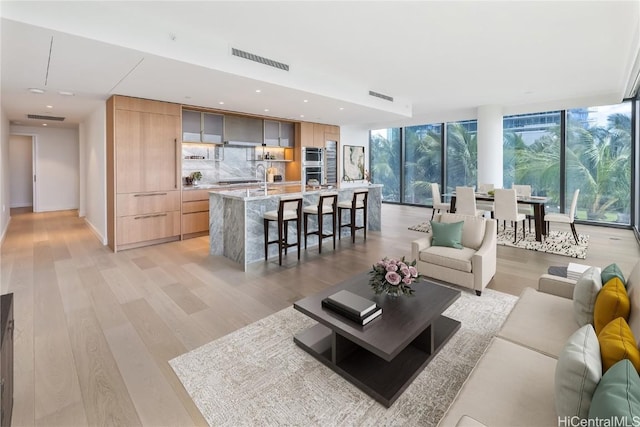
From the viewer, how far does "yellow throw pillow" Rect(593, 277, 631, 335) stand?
170 cm

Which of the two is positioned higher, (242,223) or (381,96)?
(381,96)

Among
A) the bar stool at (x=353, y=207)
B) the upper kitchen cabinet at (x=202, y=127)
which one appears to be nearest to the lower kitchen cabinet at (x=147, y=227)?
the upper kitchen cabinet at (x=202, y=127)

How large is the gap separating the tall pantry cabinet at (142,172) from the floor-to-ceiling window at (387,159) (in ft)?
24.1

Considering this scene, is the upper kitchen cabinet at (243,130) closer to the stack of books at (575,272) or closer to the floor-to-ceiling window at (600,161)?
the stack of books at (575,272)

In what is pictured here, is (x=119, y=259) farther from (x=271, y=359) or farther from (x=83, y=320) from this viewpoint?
(x=271, y=359)

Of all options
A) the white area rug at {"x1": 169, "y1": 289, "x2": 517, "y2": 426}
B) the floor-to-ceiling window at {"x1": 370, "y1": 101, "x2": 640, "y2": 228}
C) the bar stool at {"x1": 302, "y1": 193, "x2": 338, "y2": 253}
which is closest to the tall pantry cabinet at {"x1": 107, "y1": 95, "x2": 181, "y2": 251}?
the bar stool at {"x1": 302, "y1": 193, "x2": 338, "y2": 253}

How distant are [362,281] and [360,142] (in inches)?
357

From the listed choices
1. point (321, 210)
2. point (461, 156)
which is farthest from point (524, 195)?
point (321, 210)

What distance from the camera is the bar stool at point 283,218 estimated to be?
182 inches

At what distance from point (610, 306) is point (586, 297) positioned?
0.22 meters

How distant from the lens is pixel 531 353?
1737mm

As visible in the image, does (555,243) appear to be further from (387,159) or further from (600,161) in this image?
(387,159)

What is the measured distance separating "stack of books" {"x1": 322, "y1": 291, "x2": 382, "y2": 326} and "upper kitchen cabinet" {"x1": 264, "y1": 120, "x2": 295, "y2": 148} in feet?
20.9

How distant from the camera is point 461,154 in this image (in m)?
9.58
